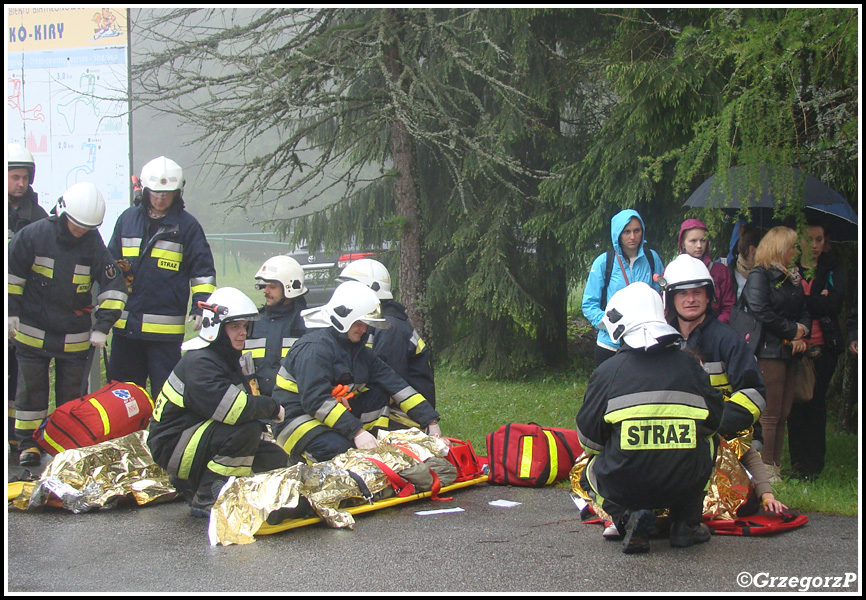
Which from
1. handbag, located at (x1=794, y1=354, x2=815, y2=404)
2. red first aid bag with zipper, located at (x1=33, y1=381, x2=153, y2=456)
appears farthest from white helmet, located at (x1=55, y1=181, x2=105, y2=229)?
handbag, located at (x1=794, y1=354, x2=815, y2=404)

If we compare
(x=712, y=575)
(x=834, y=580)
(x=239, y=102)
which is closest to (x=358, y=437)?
(x=712, y=575)

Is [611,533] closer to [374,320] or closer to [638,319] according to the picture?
[638,319]

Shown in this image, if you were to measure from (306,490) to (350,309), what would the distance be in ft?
4.26

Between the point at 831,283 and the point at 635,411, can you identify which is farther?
the point at 831,283

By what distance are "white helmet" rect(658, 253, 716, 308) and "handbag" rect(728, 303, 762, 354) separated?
866 millimetres

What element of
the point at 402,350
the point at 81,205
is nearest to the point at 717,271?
the point at 402,350

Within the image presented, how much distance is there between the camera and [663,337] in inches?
158

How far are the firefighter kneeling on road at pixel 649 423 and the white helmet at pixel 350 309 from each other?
1.91 m

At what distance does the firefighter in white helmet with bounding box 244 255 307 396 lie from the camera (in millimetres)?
6406

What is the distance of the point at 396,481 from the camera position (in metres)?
5.23

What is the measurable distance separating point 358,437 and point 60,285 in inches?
108

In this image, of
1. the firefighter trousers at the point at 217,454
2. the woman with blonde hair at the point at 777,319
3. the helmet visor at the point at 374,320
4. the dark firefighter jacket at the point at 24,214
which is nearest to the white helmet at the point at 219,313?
the firefighter trousers at the point at 217,454

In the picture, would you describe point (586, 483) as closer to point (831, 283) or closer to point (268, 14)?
point (831, 283)

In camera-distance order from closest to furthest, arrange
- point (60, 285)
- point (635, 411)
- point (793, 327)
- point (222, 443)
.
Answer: point (635, 411) → point (222, 443) → point (793, 327) → point (60, 285)
